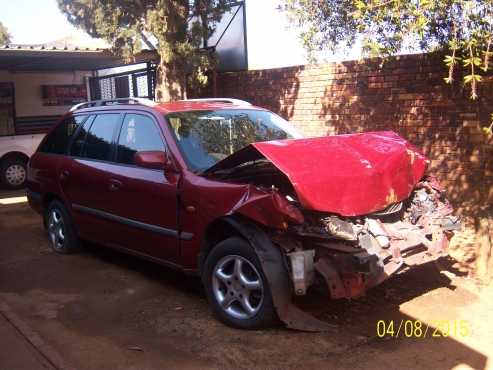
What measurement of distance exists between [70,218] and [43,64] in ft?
24.6

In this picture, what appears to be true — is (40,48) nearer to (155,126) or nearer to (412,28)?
(155,126)

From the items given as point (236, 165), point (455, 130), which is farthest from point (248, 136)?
point (455, 130)

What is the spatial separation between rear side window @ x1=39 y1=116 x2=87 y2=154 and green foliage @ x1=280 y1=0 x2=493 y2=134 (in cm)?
279

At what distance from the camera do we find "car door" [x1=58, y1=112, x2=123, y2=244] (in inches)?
221

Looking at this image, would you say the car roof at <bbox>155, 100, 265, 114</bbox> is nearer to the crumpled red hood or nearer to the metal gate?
the crumpled red hood

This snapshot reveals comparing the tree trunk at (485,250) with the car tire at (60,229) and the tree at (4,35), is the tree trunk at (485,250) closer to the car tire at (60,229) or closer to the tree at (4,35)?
the car tire at (60,229)

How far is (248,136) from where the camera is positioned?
5289 mm

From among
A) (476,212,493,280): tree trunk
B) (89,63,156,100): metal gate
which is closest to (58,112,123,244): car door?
(476,212,493,280): tree trunk

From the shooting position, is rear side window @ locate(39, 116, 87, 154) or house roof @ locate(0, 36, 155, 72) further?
house roof @ locate(0, 36, 155, 72)

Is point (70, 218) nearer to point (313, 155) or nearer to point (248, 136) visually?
point (248, 136)

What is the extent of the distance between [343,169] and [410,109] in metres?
3.81

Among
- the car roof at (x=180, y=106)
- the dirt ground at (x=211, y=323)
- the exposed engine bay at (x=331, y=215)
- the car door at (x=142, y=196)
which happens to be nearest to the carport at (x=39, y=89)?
the car roof at (x=180, y=106)

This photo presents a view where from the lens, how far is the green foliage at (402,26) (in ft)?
15.3

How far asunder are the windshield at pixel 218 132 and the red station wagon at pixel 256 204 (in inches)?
0.5
